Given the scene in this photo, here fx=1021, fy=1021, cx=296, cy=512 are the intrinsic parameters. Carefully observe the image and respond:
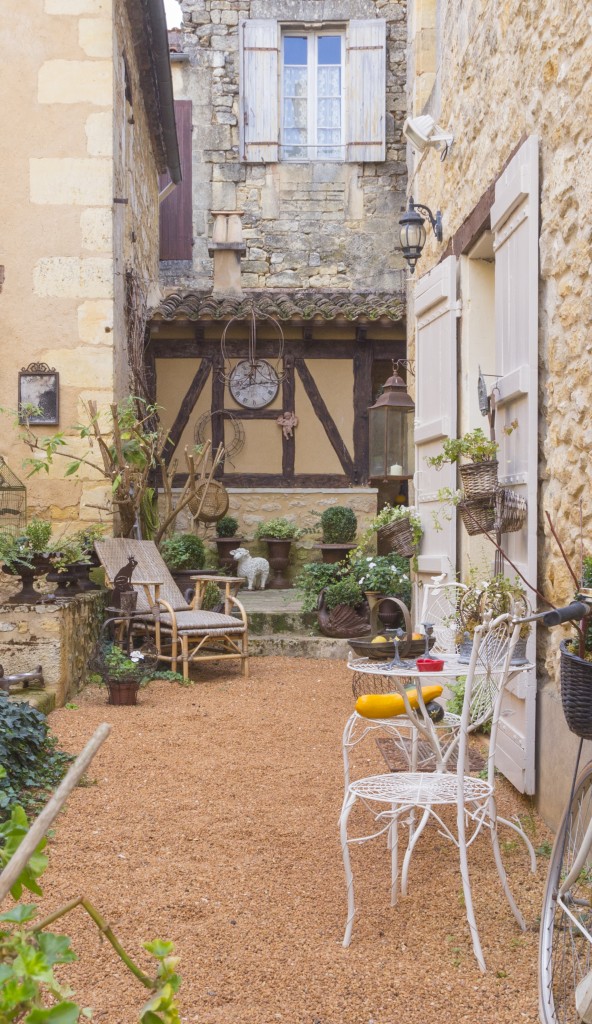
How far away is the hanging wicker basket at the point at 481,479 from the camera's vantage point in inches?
170

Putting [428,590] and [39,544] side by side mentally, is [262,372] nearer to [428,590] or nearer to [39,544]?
[39,544]

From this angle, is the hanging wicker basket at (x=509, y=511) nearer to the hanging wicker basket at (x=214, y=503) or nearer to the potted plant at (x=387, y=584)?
the potted plant at (x=387, y=584)

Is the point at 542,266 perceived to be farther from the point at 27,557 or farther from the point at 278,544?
the point at 278,544

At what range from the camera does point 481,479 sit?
4.36 m

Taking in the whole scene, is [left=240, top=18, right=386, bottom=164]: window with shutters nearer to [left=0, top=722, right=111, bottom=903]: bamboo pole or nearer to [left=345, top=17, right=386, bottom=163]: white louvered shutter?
[left=345, top=17, right=386, bottom=163]: white louvered shutter

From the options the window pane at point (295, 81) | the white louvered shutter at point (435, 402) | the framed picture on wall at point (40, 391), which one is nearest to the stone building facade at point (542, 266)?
the white louvered shutter at point (435, 402)

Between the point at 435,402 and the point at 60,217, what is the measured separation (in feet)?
11.9

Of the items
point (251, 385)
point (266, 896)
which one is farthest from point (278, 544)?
point (266, 896)

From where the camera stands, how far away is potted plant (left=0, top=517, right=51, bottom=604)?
637cm

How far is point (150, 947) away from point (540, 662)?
316 cm

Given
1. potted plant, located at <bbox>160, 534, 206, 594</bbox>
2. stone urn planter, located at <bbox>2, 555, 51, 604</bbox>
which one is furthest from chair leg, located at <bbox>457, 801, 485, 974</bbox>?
potted plant, located at <bbox>160, 534, 206, 594</bbox>

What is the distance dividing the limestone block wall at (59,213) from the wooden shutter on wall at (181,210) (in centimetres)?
496

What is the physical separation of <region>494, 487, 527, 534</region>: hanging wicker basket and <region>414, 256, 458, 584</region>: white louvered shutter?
141 cm

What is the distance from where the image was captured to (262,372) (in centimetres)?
1139
